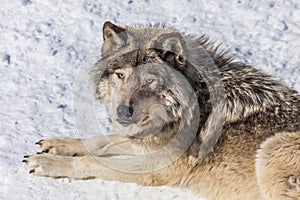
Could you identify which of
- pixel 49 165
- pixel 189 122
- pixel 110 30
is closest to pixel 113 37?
pixel 110 30

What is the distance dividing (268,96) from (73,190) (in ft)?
6.76

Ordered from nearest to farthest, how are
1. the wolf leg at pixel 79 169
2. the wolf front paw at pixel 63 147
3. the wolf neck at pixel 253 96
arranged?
the wolf neck at pixel 253 96, the wolf leg at pixel 79 169, the wolf front paw at pixel 63 147

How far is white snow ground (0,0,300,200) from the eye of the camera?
680 centimetres

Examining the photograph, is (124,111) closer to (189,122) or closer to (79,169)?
(189,122)

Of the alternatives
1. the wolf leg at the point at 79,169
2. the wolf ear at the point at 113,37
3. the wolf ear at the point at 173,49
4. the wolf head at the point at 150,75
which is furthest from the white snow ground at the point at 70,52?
the wolf ear at the point at 173,49

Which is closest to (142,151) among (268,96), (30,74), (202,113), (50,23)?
(202,113)

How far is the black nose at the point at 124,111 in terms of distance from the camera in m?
6.22

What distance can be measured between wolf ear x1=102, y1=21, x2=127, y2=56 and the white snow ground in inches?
44.4

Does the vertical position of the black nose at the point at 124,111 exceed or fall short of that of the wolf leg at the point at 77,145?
it exceeds it

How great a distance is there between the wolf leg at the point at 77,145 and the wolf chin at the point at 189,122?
6.4 inches

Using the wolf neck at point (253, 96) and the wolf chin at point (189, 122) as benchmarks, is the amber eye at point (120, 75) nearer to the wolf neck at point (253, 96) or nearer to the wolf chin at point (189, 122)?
the wolf chin at point (189, 122)

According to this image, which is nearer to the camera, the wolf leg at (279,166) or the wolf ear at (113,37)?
the wolf leg at (279,166)

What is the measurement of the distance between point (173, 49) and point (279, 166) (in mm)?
1421

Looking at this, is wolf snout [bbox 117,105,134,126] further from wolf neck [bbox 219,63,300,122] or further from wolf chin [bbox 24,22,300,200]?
wolf neck [bbox 219,63,300,122]
